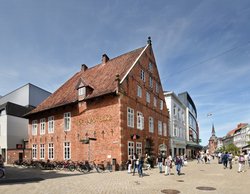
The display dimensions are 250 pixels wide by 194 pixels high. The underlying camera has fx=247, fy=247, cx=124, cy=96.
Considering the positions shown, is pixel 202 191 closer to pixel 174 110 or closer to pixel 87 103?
pixel 87 103

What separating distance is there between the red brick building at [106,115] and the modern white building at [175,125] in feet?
25.0

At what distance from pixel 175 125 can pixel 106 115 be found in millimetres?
22525

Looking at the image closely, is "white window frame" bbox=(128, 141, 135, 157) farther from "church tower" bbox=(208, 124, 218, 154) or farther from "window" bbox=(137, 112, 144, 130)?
"church tower" bbox=(208, 124, 218, 154)

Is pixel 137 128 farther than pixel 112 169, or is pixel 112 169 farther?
pixel 137 128

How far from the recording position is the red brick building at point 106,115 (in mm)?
23638

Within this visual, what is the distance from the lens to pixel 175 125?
43.6m

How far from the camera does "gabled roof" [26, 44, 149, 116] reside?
25486 millimetres

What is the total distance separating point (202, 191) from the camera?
Result: 11711 mm

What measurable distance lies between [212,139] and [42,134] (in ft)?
518

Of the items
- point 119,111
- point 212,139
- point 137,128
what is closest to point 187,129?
point 137,128

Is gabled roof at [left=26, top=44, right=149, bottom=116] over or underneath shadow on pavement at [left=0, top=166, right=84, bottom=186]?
over

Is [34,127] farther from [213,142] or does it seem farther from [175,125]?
[213,142]

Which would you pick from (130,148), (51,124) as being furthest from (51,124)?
(130,148)

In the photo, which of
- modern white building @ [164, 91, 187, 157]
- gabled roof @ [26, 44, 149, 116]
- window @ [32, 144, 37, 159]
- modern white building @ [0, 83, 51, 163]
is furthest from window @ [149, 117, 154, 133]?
modern white building @ [0, 83, 51, 163]
